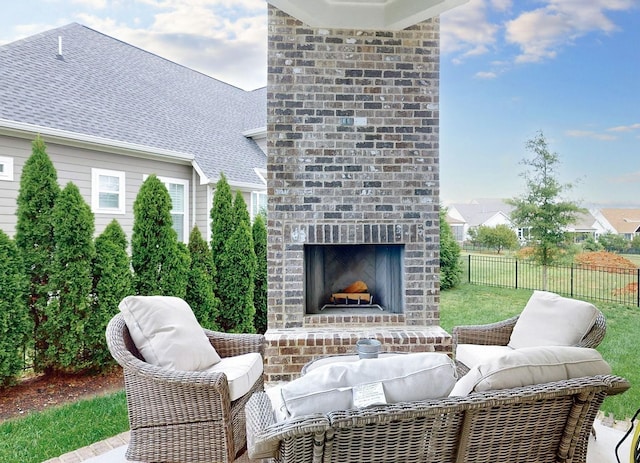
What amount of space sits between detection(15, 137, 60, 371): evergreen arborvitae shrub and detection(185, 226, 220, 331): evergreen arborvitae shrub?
4.34 feet

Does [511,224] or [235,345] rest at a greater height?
[511,224]

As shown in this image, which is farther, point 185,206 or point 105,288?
point 185,206

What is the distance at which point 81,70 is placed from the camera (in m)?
6.88

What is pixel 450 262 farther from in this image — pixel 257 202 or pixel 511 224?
pixel 257 202

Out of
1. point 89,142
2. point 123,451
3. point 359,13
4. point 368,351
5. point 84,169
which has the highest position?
point 359,13

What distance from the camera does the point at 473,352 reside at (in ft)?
9.62

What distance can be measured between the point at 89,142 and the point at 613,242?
6.92 meters

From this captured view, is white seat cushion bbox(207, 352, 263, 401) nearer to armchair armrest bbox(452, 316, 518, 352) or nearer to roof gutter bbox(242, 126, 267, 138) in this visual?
armchair armrest bbox(452, 316, 518, 352)

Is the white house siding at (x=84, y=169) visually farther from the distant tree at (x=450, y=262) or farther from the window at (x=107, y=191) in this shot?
the distant tree at (x=450, y=262)

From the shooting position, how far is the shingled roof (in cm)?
580

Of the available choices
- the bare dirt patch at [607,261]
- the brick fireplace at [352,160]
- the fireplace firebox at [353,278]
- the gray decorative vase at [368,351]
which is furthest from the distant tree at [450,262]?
the gray decorative vase at [368,351]

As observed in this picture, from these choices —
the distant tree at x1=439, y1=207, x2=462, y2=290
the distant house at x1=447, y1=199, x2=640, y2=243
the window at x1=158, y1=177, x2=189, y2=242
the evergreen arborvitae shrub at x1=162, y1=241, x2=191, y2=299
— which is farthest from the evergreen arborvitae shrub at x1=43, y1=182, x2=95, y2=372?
the distant tree at x1=439, y1=207, x2=462, y2=290

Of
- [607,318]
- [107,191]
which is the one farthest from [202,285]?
[607,318]

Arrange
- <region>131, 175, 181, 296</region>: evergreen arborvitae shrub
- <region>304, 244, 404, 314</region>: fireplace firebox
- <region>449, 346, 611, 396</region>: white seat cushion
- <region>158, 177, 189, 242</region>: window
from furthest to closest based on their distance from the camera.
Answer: <region>158, 177, 189, 242</region>: window < <region>131, 175, 181, 296</region>: evergreen arborvitae shrub < <region>304, 244, 404, 314</region>: fireplace firebox < <region>449, 346, 611, 396</region>: white seat cushion
